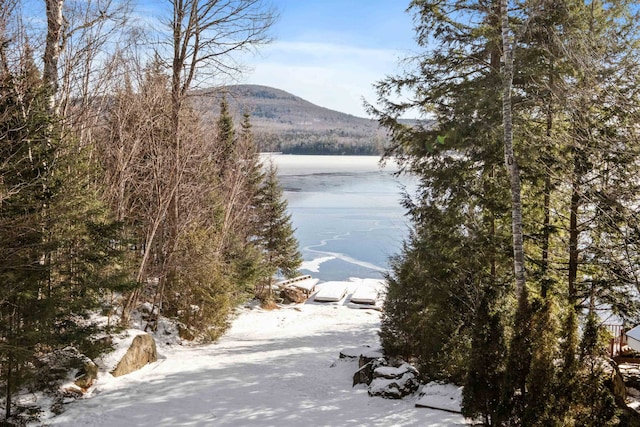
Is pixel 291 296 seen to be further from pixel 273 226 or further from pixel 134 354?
pixel 134 354

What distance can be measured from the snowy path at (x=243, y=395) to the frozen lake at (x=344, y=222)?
26.3 feet

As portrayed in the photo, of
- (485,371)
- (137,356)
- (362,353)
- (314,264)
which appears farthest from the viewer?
(314,264)

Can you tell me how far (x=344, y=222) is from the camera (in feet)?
151

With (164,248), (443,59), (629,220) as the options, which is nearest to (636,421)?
(629,220)

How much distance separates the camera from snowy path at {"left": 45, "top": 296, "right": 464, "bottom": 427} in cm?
728

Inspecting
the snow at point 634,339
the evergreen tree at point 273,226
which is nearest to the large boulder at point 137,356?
the snow at point 634,339

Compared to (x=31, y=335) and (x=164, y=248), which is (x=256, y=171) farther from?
(x=31, y=335)

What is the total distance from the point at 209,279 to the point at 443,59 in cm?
892

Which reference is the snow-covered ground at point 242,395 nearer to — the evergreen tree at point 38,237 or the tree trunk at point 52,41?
the evergreen tree at point 38,237

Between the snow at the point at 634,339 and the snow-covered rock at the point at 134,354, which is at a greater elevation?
the snow at the point at 634,339

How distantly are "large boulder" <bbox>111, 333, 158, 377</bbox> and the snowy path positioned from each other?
18 centimetres

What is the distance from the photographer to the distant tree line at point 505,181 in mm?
7156

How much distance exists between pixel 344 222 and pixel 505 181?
36513 mm

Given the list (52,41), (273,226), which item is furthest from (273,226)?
(52,41)
